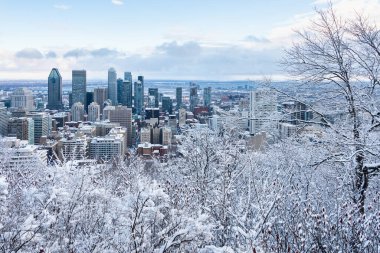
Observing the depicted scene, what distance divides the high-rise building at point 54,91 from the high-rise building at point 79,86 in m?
5.73

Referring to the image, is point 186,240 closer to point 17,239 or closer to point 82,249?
point 82,249

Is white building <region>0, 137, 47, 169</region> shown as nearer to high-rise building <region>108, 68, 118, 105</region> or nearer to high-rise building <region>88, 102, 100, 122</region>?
Result: high-rise building <region>88, 102, 100, 122</region>

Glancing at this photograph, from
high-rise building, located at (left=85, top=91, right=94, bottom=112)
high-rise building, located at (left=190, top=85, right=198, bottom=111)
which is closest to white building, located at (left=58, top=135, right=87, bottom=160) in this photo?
high-rise building, located at (left=190, top=85, right=198, bottom=111)

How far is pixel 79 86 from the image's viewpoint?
180 metres

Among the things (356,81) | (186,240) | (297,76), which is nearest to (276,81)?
(297,76)

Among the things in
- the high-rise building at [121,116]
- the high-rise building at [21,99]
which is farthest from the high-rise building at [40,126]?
the high-rise building at [21,99]

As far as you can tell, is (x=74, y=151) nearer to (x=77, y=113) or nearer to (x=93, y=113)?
(x=77, y=113)

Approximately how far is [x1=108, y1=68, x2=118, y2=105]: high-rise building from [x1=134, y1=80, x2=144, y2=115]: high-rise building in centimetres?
920

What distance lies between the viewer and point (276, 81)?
8.05 metres

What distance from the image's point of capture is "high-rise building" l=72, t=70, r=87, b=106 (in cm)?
17354

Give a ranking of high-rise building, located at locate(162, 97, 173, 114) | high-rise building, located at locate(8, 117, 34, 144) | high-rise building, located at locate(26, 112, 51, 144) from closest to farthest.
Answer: high-rise building, located at locate(8, 117, 34, 144) → high-rise building, located at locate(26, 112, 51, 144) → high-rise building, located at locate(162, 97, 173, 114)

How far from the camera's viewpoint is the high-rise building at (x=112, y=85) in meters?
183

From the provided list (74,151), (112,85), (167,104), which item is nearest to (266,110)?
(74,151)

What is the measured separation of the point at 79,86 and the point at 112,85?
48.2ft
